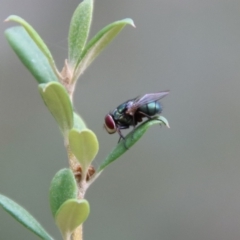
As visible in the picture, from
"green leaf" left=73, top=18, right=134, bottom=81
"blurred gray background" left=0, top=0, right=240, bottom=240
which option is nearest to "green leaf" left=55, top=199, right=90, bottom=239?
"green leaf" left=73, top=18, right=134, bottom=81

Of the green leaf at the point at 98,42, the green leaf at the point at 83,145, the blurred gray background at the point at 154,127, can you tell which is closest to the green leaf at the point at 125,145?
the green leaf at the point at 83,145

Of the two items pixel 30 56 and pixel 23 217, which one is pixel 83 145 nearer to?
pixel 23 217

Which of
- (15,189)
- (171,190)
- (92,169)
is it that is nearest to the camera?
(92,169)

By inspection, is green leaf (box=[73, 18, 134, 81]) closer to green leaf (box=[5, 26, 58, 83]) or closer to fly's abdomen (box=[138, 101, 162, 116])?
green leaf (box=[5, 26, 58, 83])

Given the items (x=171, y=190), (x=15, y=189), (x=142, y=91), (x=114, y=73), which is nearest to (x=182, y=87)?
(x=142, y=91)

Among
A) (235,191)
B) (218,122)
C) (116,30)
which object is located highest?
(116,30)

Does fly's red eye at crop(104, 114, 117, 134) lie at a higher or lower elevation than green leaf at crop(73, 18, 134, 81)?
lower

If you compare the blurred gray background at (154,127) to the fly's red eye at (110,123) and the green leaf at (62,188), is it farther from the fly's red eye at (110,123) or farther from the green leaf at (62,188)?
the green leaf at (62,188)

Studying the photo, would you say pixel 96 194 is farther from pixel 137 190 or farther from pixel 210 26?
pixel 210 26

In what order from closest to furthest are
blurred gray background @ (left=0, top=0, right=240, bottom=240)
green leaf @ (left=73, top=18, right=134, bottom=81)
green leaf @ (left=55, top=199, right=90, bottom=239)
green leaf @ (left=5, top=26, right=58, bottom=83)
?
1. green leaf @ (left=55, top=199, right=90, bottom=239)
2. green leaf @ (left=73, top=18, right=134, bottom=81)
3. green leaf @ (left=5, top=26, right=58, bottom=83)
4. blurred gray background @ (left=0, top=0, right=240, bottom=240)
